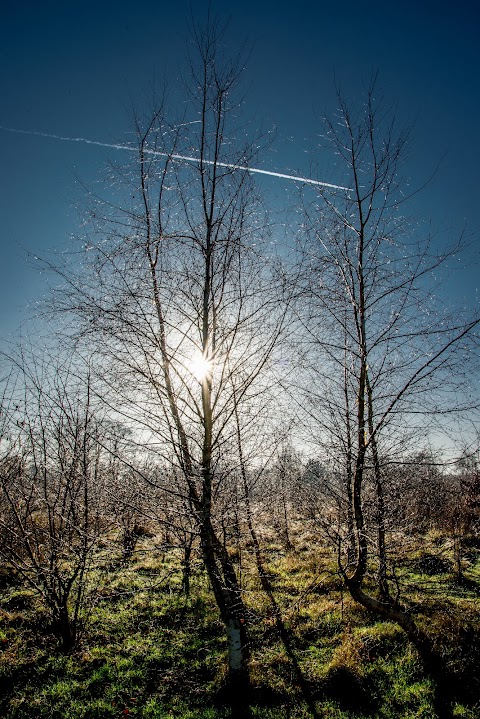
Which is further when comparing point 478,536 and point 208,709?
point 478,536

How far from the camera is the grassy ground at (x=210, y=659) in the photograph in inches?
182

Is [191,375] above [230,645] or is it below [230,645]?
above

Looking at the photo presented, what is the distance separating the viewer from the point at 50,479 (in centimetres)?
667

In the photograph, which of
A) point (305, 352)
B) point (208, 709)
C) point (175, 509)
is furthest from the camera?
point (208, 709)

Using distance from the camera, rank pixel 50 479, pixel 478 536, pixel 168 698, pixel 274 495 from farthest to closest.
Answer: pixel 478 536
pixel 50 479
pixel 168 698
pixel 274 495

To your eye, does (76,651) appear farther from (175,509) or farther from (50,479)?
(175,509)

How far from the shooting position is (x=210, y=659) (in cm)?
584

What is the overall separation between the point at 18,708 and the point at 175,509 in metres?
4.06

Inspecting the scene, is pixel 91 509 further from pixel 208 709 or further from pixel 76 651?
pixel 208 709

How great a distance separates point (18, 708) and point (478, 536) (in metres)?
14.3

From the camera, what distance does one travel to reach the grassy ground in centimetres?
463

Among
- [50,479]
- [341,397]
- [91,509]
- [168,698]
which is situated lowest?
[168,698]

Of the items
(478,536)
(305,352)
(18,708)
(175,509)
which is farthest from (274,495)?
(478,536)

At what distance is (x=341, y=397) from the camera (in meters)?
4.73
